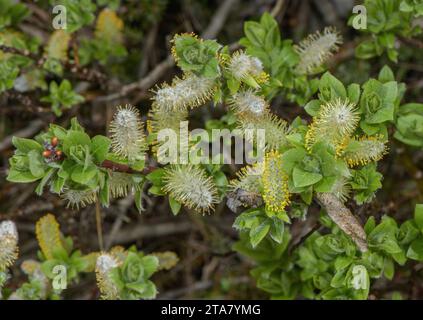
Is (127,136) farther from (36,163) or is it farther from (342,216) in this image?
(342,216)

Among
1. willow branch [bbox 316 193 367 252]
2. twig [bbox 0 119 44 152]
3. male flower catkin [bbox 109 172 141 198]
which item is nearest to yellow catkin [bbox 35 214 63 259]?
male flower catkin [bbox 109 172 141 198]

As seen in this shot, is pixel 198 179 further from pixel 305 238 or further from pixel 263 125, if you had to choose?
pixel 305 238

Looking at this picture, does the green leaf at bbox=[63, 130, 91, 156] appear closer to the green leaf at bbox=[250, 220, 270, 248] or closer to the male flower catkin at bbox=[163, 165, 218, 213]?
the male flower catkin at bbox=[163, 165, 218, 213]

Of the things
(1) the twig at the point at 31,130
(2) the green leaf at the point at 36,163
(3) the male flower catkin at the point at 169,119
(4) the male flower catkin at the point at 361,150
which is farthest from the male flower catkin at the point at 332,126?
(1) the twig at the point at 31,130

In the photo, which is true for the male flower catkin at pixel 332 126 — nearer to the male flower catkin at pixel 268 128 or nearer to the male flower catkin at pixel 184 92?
the male flower catkin at pixel 268 128

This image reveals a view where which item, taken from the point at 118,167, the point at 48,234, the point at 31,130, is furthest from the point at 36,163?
the point at 31,130

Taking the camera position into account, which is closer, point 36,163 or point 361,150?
point 36,163

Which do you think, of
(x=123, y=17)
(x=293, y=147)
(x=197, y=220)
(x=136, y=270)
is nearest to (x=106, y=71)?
(x=123, y=17)
